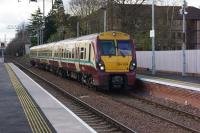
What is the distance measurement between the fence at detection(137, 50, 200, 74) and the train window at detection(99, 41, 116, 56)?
9.42 m

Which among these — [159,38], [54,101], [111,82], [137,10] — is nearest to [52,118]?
[54,101]

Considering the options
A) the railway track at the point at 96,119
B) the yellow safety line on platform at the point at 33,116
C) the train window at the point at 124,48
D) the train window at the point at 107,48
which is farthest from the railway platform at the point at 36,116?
the train window at the point at 124,48

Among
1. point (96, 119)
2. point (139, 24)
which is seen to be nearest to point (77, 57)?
point (96, 119)

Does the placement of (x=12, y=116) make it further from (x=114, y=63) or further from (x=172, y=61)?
(x=172, y=61)

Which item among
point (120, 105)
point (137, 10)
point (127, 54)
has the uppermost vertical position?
point (137, 10)

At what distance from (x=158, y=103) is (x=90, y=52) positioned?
248 inches

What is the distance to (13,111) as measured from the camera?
17.3 meters

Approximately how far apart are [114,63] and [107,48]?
0.93 m

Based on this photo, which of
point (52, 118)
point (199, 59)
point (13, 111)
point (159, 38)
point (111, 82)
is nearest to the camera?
point (52, 118)

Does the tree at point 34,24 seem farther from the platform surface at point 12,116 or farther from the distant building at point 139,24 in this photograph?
the platform surface at point 12,116

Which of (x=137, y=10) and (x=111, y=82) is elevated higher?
(x=137, y=10)

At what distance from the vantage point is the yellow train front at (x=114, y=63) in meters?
24.8

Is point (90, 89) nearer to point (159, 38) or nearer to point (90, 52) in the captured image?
point (90, 52)

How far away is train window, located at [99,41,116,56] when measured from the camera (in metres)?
25.3
